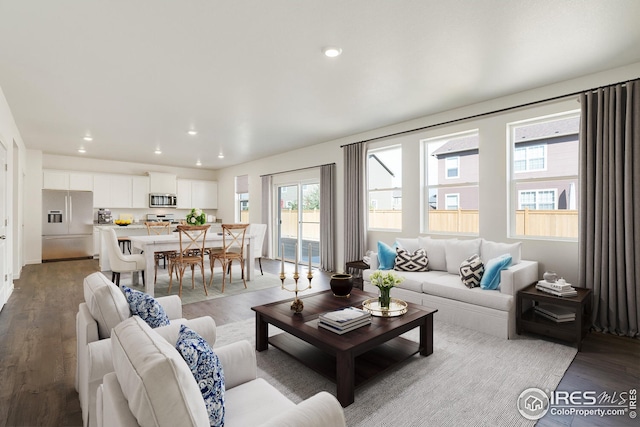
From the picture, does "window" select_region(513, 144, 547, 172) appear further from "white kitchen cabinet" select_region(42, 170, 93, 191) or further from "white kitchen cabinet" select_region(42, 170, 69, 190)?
"white kitchen cabinet" select_region(42, 170, 69, 190)

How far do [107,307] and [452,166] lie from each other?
442 centimetres

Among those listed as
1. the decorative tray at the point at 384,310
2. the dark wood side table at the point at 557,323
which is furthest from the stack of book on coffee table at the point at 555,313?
the decorative tray at the point at 384,310

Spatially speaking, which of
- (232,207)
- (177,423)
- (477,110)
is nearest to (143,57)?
(177,423)

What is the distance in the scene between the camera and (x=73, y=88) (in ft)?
12.0

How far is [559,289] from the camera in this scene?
300cm

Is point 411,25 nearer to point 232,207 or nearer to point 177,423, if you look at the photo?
point 177,423

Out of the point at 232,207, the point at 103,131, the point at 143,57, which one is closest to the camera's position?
the point at 143,57

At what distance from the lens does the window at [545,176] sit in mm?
3662

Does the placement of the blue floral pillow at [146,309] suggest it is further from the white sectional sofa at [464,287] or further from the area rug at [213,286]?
the white sectional sofa at [464,287]

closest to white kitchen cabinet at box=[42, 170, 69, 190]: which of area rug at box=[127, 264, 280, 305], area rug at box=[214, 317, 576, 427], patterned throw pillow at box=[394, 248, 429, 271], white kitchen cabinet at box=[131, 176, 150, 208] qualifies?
white kitchen cabinet at box=[131, 176, 150, 208]

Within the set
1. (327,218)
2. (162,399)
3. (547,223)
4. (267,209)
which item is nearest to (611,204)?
(547,223)

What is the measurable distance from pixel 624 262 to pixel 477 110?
2.31m

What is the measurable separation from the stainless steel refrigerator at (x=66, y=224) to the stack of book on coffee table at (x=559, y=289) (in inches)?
354

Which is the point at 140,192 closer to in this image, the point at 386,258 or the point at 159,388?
the point at 386,258
